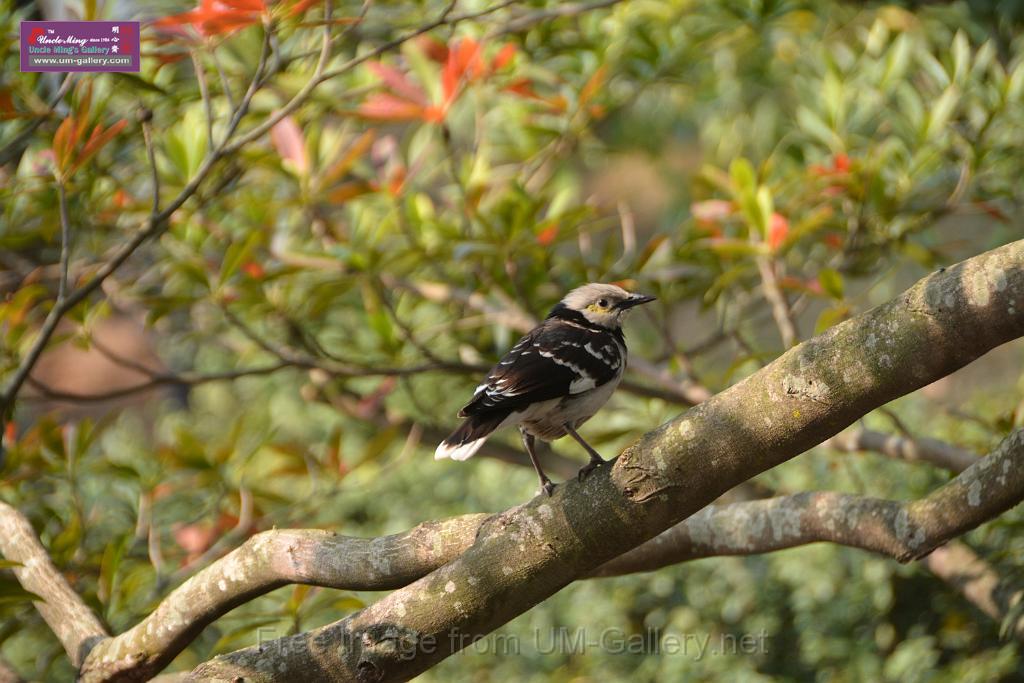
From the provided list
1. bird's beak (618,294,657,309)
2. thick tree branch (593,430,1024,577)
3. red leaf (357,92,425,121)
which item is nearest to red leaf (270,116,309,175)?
red leaf (357,92,425,121)

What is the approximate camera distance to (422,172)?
5086 mm

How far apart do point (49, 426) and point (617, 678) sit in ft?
8.43

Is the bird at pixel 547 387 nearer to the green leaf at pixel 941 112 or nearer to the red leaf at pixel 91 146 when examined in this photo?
the red leaf at pixel 91 146

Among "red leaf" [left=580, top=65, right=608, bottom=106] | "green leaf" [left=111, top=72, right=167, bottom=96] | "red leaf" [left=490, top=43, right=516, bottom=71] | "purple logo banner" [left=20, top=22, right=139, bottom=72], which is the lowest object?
"red leaf" [left=580, top=65, right=608, bottom=106]

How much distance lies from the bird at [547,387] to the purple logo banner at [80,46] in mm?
1605

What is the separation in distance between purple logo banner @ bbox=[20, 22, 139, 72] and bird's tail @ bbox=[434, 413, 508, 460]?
1.63 metres

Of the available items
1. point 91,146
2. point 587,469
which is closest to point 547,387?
point 587,469

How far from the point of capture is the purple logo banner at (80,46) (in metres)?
3.57

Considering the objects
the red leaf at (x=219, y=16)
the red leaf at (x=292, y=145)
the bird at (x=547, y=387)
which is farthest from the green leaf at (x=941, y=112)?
the red leaf at (x=219, y=16)

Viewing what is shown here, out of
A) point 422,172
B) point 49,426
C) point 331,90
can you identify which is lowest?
point 49,426

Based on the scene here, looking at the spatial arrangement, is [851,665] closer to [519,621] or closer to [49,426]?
[519,621]

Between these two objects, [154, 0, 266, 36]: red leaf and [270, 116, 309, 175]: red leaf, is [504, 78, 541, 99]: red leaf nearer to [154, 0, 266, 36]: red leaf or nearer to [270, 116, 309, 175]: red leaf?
[270, 116, 309, 175]: red leaf

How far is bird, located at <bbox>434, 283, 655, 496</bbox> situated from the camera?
314 cm

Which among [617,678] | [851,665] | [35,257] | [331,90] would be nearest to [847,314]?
[851,665]
